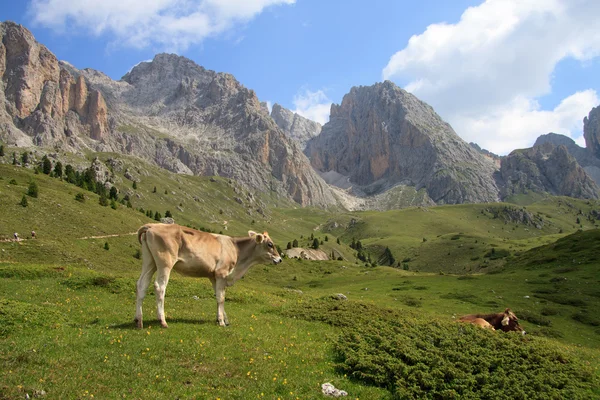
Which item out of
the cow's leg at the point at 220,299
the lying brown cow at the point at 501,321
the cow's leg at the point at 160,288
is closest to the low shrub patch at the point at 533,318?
the lying brown cow at the point at 501,321

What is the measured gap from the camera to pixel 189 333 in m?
17.1

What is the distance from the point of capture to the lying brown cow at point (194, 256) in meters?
18.0

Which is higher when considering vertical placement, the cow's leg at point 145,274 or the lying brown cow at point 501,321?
the cow's leg at point 145,274

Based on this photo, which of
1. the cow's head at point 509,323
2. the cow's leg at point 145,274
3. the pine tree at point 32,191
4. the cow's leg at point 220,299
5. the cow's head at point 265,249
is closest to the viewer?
the cow's leg at point 145,274

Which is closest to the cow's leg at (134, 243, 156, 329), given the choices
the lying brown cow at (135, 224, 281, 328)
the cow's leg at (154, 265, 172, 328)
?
the lying brown cow at (135, 224, 281, 328)

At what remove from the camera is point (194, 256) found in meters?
19.1

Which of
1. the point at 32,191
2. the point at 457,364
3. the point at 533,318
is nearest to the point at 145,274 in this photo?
the point at 457,364

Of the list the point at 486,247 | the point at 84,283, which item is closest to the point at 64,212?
the point at 84,283

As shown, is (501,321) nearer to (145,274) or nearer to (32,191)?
(145,274)

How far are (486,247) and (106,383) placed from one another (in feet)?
598

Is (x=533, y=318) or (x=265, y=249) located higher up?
(x=265, y=249)

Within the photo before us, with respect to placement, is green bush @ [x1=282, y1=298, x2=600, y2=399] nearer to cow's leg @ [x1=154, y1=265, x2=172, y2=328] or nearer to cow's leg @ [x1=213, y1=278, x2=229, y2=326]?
cow's leg @ [x1=213, y1=278, x2=229, y2=326]

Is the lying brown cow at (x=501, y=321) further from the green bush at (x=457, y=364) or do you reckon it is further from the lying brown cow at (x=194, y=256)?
the lying brown cow at (x=194, y=256)

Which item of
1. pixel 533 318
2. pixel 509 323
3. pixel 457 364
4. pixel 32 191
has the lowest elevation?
pixel 533 318
